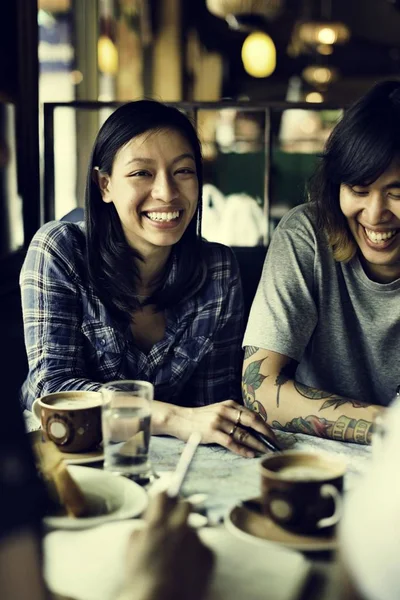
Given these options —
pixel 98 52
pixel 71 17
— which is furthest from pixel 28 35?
pixel 98 52

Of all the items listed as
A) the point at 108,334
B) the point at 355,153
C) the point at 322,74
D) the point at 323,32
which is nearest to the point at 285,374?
the point at 108,334

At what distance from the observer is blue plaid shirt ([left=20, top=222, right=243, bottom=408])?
5.69 feet

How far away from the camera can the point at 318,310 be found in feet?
6.28

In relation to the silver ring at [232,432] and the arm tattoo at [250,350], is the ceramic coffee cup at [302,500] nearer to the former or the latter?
the silver ring at [232,432]

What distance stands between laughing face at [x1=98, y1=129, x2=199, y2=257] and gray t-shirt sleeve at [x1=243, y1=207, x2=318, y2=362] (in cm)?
25

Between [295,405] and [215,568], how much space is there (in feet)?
2.55

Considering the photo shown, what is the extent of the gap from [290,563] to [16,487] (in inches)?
15.8

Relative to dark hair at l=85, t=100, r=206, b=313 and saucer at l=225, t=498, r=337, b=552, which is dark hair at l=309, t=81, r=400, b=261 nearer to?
dark hair at l=85, t=100, r=206, b=313

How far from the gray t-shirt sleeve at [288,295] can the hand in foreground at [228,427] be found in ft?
1.25

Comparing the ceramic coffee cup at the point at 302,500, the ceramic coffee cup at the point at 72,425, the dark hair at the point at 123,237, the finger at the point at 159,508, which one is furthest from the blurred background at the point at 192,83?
the ceramic coffee cup at the point at 302,500

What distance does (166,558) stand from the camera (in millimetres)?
825

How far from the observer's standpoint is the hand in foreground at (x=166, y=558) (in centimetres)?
78

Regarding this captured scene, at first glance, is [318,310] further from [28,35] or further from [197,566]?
[28,35]

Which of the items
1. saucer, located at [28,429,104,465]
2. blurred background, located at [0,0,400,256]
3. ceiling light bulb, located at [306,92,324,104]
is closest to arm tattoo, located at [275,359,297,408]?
saucer, located at [28,429,104,465]
